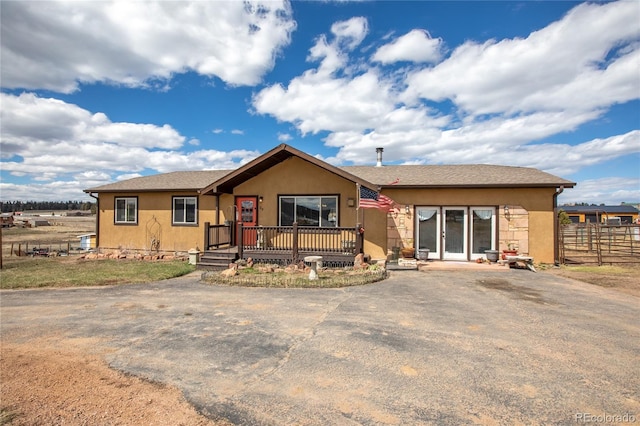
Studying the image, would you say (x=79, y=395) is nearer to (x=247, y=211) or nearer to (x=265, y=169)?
(x=247, y=211)

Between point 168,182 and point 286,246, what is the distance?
7515mm

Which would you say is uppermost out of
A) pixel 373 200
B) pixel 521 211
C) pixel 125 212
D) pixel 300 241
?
pixel 373 200

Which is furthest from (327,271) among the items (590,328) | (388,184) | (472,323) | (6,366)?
(6,366)

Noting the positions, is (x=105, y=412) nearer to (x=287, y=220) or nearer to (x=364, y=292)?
(x=364, y=292)

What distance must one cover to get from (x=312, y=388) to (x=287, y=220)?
408 inches

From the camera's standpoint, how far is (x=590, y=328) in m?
5.29

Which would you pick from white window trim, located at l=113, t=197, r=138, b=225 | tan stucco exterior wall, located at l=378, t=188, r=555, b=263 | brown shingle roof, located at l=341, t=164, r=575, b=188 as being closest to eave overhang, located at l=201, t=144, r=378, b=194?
brown shingle roof, located at l=341, t=164, r=575, b=188

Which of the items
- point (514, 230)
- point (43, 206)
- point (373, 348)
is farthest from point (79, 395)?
point (43, 206)

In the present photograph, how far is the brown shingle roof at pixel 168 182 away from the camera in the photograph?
49.7 ft

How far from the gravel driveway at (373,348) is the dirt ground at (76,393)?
0.68ft

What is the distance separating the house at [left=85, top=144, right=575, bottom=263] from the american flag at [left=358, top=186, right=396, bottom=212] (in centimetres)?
5

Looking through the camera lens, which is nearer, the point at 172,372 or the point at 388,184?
the point at 172,372

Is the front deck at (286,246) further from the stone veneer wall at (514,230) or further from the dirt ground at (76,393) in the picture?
the dirt ground at (76,393)

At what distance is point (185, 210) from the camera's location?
49.9 feet
